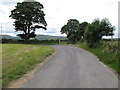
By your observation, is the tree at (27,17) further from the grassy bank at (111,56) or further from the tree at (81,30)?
the grassy bank at (111,56)

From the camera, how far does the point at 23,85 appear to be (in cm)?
587

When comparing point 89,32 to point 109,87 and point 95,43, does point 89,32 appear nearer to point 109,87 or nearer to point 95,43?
point 95,43

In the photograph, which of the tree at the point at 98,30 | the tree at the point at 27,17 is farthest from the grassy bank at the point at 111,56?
the tree at the point at 27,17

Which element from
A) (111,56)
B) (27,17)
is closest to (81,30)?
(27,17)

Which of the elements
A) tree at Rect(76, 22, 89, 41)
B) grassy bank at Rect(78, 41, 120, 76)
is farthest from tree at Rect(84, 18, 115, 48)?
tree at Rect(76, 22, 89, 41)

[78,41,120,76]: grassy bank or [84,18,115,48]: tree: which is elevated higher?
[84,18,115,48]: tree

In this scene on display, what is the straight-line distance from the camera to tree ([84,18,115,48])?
23.3 m

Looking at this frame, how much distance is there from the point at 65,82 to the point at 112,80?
2429 millimetres

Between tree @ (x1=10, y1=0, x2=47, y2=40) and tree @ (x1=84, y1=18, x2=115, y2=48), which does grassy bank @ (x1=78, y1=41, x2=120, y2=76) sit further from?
tree @ (x1=10, y1=0, x2=47, y2=40)

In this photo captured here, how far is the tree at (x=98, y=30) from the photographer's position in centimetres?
2327

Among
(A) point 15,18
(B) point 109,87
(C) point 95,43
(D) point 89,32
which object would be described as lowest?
(B) point 109,87

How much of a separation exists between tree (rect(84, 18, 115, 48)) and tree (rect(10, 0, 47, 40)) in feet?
72.0

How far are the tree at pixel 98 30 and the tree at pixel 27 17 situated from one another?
21.9 metres

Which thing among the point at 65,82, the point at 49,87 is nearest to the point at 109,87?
the point at 65,82
